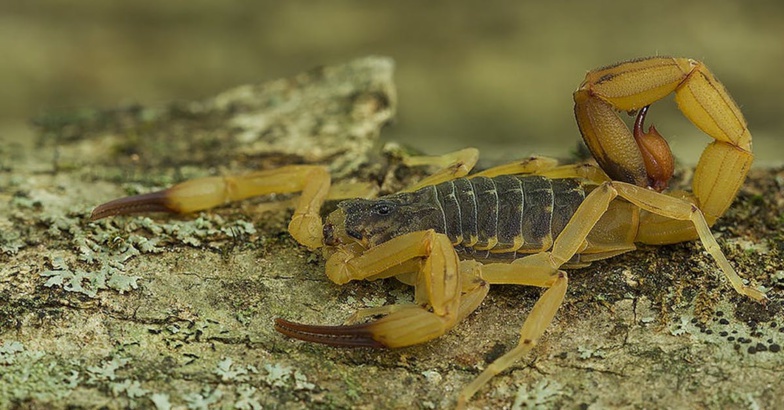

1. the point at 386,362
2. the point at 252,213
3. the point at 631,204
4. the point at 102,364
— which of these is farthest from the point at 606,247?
the point at 102,364

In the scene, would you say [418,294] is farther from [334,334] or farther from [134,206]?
[134,206]

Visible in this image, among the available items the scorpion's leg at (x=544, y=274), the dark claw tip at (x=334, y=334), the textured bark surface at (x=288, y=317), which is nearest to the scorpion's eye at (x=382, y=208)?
the textured bark surface at (x=288, y=317)

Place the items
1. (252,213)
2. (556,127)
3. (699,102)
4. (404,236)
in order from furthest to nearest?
(556,127) < (252,213) < (699,102) < (404,236)

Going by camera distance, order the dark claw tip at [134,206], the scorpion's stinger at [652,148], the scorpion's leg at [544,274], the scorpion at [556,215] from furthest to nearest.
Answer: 1. the dark claw tip at [134,206]
2. the scorpion's stinger at [652,148]
3. the scorpion at [556,215]
4. the scorpion's leg at [544,274]

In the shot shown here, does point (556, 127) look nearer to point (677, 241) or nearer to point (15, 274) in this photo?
point (677, 241)

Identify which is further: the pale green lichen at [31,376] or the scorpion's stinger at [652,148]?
the scorpion's stinger at [652,148]

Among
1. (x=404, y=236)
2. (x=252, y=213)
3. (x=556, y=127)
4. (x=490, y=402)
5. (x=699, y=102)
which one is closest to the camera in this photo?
(x=490, y=402)

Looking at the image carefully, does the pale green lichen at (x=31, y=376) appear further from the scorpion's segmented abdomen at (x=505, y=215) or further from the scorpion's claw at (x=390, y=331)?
the scorpion's segmented abdomen at (x=505, y=215)

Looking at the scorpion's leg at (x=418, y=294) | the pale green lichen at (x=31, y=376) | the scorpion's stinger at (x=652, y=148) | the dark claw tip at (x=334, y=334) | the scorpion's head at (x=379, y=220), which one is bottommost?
the pale green lichen at (x=31, y=376)
